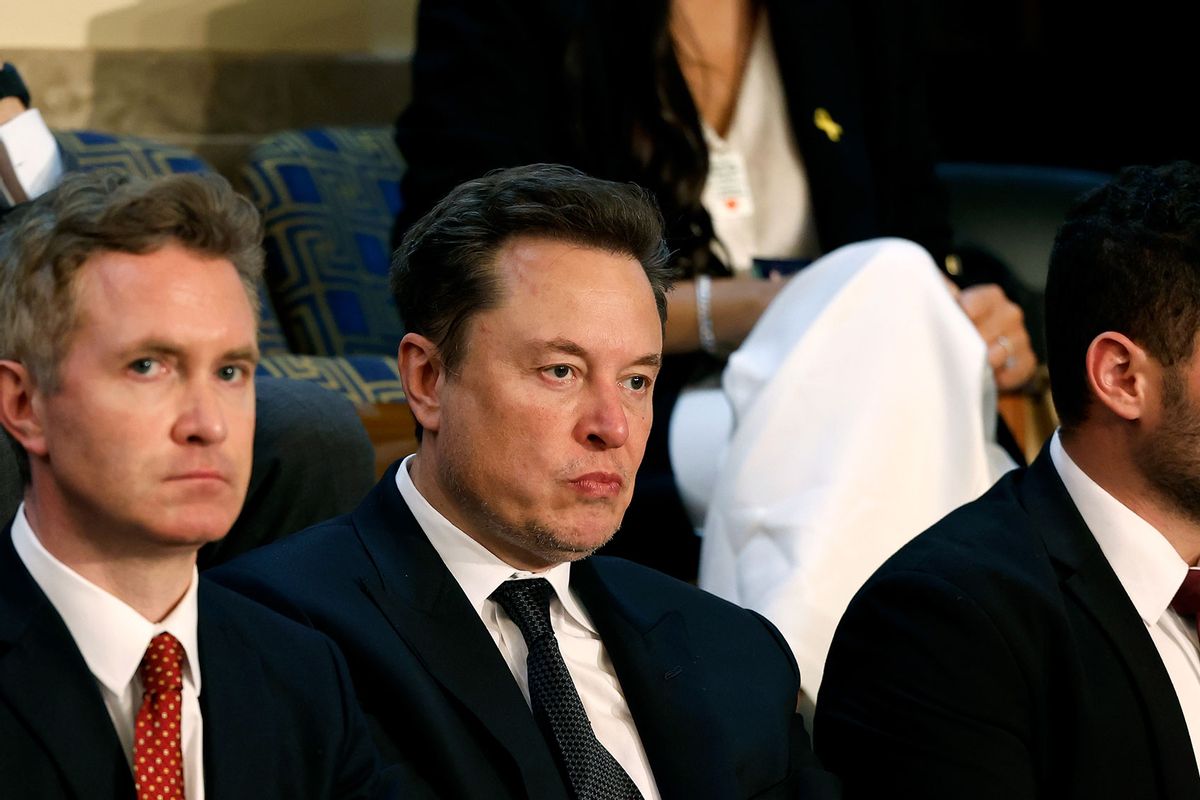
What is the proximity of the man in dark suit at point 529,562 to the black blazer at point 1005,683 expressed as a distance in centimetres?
7

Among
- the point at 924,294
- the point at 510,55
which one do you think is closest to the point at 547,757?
the point at 924,294

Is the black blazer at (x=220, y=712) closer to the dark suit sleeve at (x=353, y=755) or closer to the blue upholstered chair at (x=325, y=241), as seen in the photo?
the dark suit sleeve at (x=353, y=755)

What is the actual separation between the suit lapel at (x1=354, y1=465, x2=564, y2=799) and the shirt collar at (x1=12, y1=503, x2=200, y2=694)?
0.34 meters

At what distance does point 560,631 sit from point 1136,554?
22.6 inches

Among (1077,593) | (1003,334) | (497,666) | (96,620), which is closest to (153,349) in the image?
(96,620)

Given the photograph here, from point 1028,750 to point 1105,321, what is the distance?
0.44 m

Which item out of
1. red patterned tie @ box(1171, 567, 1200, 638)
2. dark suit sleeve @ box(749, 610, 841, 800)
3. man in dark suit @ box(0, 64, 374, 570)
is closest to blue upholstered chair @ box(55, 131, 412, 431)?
man in dark suit @ box(0, 64, 374, 570)

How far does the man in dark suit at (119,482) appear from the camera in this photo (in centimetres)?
107

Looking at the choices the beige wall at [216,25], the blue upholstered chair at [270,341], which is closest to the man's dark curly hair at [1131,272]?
the blue upholstered chair at [270,341]

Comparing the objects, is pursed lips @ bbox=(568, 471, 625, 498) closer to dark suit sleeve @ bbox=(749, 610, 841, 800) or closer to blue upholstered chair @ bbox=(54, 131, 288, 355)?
dark suit sleeve @ bbox=(749, 610, 841, 800)

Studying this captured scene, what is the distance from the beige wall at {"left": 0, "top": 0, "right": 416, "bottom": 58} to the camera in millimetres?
2666

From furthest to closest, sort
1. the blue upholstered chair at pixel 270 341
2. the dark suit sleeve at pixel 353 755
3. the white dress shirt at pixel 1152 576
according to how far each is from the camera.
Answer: the blue upholstered chair at pixel 270 341, the white dress shirt at pixel 1152 576, the dark suit sleeve at pixel 353 755

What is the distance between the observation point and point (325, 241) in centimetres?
259

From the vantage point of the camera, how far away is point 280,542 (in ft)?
4.93
